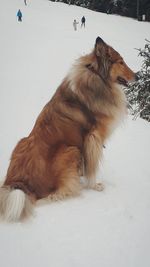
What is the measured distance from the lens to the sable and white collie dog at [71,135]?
4.30 m

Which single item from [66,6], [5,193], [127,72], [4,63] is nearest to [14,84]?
[4,63]

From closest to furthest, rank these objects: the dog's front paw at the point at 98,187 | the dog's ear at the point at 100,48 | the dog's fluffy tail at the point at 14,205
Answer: the dog's fluffy tail at the point at 14,205
the dog's ear at the point at 100,48
the dog's front paw at the point at 98,187

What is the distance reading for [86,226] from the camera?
400cm

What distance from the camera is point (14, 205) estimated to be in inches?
152

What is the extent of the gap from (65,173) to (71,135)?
21.0 inches

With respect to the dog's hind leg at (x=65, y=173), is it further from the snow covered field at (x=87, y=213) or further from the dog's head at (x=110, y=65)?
the dog's head at (x=110, y=65)

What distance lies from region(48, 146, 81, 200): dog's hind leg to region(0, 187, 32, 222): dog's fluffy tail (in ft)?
1.59

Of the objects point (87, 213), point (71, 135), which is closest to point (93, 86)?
point (71, 135)

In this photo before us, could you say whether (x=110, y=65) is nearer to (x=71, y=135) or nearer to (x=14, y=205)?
(x=71, y=135)

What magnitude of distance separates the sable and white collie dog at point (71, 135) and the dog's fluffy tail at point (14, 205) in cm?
1

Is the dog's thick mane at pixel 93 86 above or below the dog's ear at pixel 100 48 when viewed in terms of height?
below

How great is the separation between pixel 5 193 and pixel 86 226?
1038 millimetres

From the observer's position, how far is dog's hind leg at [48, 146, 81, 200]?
14.4 ft

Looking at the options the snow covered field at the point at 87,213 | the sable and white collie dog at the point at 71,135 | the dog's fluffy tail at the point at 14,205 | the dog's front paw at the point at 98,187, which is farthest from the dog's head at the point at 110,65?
the dog's fluffy tail at the point at 14,205
